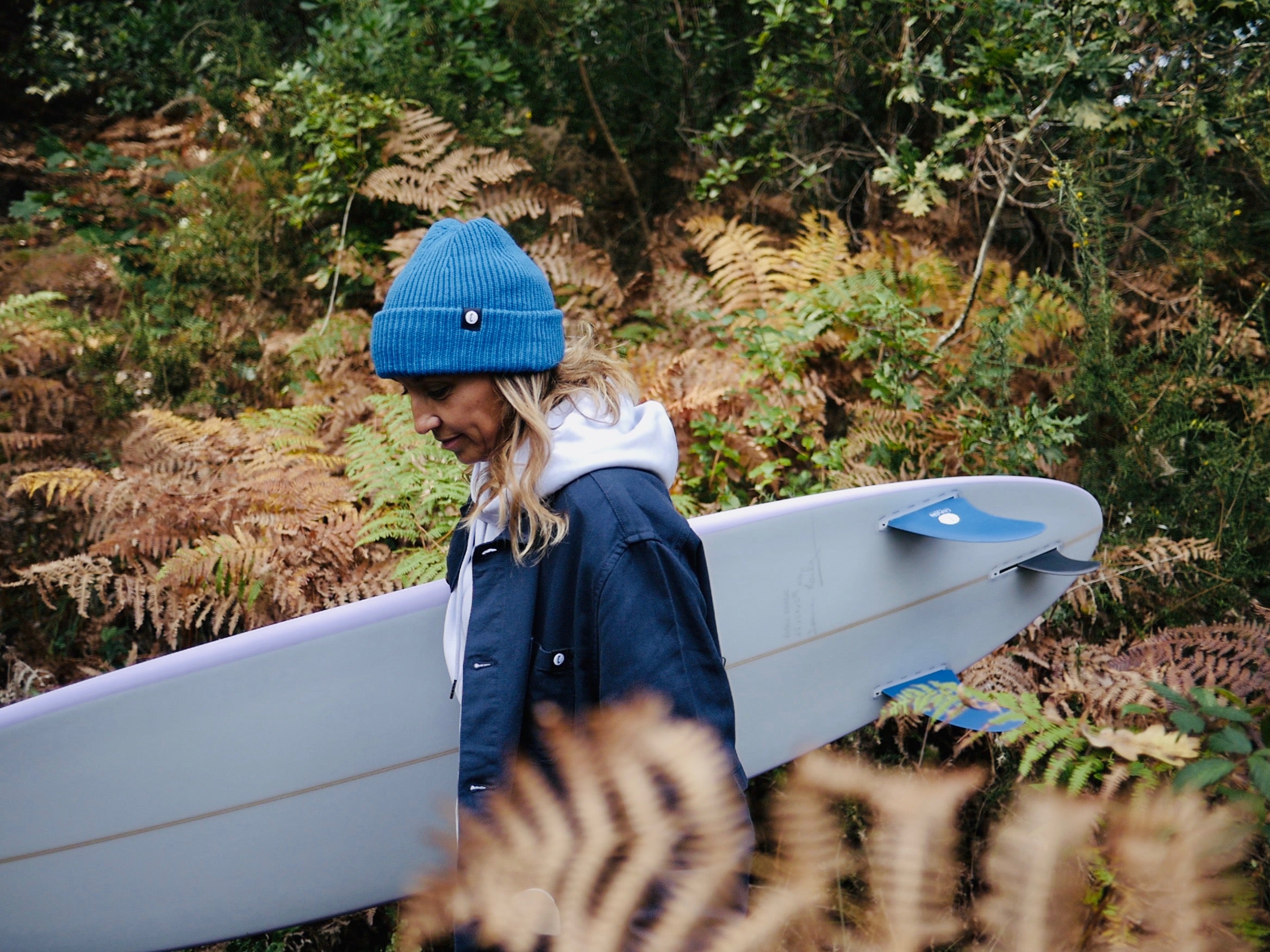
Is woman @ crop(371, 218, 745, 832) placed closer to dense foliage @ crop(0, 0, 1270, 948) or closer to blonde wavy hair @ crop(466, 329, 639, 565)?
blonde wavy hair @ crop(466, 329, 639, 565)

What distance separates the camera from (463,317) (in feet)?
4.77

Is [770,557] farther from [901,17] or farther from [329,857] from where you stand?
[901,17]

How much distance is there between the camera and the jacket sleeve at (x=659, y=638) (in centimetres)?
126

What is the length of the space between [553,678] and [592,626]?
0.13 metres

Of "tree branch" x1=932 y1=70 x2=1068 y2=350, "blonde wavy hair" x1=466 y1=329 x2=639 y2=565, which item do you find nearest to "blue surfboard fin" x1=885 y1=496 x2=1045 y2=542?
"tree branch" x1=932 y1=70 x2=1068 y2=350

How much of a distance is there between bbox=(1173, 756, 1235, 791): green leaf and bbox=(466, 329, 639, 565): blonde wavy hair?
1.16 metres

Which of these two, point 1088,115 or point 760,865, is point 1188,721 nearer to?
point 760,865

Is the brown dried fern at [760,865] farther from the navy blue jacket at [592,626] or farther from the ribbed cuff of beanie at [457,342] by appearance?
the ribbed cuff of beanie at [457,342]

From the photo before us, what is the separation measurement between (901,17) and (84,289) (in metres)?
4.43

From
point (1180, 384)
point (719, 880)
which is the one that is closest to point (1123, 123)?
point (1180, 384)

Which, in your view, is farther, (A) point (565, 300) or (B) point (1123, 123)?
(A) point (565, 300)

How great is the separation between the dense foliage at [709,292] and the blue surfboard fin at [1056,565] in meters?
0.23

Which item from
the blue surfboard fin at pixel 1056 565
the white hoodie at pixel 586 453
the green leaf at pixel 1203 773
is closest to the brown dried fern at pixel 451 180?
the blue surfboard fin at pixel 1056 565

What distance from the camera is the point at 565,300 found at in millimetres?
4246
